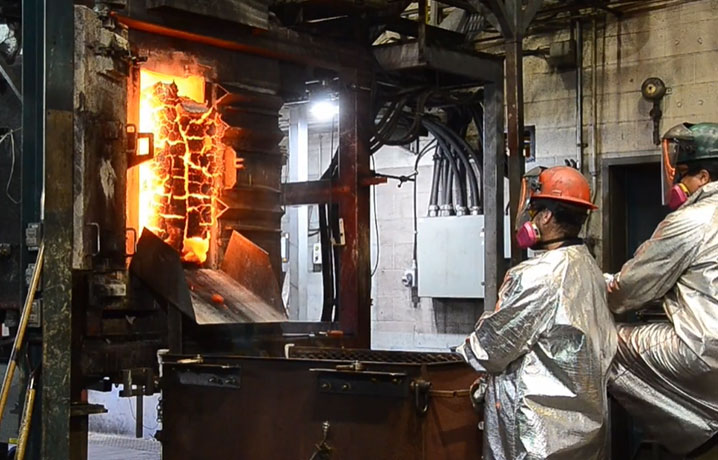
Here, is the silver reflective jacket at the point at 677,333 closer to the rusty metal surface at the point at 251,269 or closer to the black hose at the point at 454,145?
the rusty metal surface at the point at 251,269

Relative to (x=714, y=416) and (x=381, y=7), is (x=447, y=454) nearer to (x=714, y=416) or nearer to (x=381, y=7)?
(x=714, y=416)

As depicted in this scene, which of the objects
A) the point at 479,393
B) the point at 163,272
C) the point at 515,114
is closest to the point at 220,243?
the point at 163,272

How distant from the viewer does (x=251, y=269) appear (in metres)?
6.91

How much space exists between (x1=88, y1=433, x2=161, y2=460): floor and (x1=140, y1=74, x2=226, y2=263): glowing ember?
241cm

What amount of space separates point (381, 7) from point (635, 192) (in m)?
2.95

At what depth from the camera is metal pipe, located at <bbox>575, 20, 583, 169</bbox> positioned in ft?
27.7

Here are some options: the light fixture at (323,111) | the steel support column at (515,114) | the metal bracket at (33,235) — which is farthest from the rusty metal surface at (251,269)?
the light fixture at (323,111)

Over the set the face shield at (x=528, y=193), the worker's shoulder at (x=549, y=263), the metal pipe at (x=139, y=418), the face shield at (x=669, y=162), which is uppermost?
the face shield at (x=669, y=162)

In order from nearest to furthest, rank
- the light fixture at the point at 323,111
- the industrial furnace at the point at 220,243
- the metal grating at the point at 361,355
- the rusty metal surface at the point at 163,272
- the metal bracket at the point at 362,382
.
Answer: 1. the metal bracket at the point at 362,382
2. the industrial furnace at the point at 220,243
3. the metal grating at the point at 361,355
4. the rusty metal surface at the point at 163,272
5. the light fixture at the point at 323,111

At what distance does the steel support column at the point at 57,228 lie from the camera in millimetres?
4793

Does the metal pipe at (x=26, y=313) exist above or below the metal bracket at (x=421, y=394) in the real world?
above

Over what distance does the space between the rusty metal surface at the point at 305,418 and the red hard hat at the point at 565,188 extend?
955mm

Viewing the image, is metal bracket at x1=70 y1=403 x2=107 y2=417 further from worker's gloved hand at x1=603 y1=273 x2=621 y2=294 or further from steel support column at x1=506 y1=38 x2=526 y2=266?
steel support column at x1=506 y1=38 x2=526 y2=266

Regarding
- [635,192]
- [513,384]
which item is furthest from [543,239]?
[635,192]
